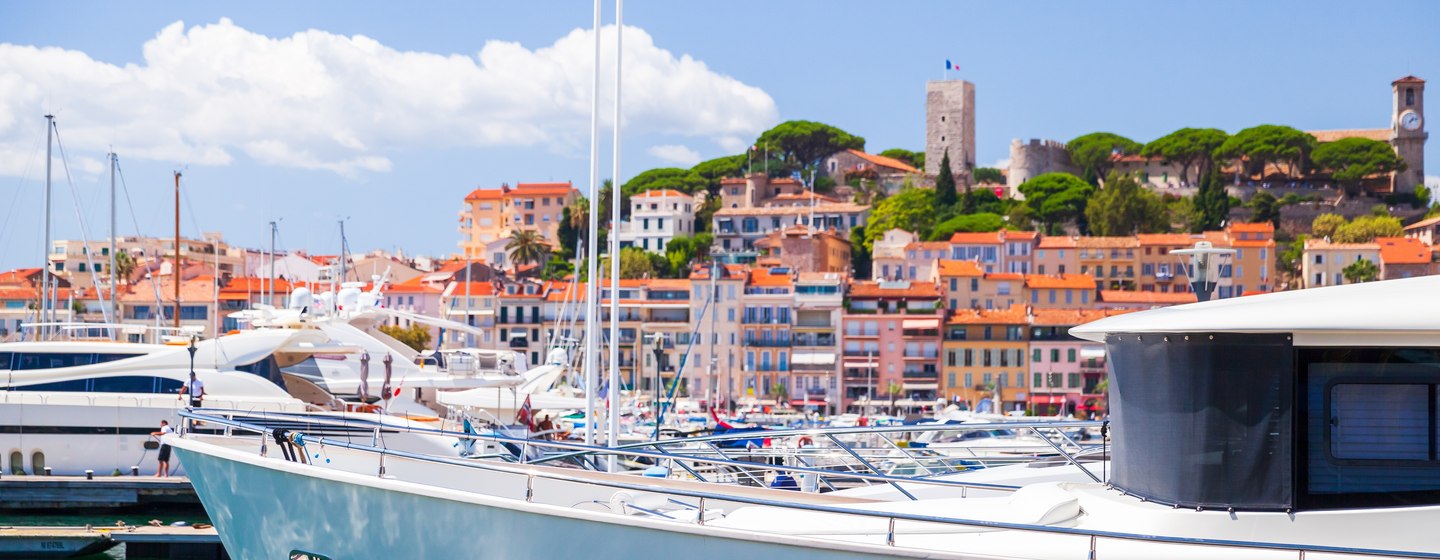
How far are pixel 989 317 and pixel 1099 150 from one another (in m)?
54.1

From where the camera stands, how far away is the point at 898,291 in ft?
236

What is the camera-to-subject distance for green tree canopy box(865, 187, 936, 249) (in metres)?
97.2

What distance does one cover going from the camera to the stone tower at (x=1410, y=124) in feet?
385

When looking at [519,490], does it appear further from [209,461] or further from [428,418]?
[428,418]

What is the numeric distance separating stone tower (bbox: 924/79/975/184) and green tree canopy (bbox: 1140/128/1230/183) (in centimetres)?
1329

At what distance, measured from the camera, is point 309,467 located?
9570 mm

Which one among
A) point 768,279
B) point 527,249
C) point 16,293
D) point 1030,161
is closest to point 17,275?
point 16,293

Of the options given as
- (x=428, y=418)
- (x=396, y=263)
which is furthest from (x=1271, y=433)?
(x=396, y=263)

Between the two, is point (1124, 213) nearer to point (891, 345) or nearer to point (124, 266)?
point (891, 345)

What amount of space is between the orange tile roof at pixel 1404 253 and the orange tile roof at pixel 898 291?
81.7 feet

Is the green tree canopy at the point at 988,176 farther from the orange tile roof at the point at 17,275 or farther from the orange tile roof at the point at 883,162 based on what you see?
the orange tile roof at the point at 17,275

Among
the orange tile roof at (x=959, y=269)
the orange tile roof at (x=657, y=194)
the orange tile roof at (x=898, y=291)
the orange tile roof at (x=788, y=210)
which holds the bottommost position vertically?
the orange tile roof at (x=898, y=291)

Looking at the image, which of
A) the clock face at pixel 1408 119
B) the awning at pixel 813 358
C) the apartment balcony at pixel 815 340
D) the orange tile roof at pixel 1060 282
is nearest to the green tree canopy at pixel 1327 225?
the clock face at pixel 1408 119

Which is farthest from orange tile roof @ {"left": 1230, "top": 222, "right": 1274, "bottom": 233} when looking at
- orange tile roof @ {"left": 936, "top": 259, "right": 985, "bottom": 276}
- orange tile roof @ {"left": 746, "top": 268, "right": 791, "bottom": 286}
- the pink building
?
orange tile roof @ {"left": 746, "top": 268, "right": 791, "bottom": 286}
